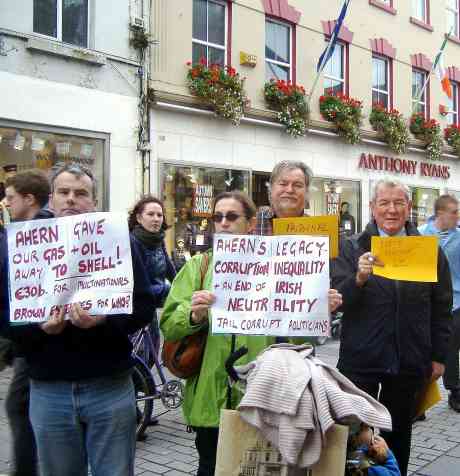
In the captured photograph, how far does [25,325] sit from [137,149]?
949 cm

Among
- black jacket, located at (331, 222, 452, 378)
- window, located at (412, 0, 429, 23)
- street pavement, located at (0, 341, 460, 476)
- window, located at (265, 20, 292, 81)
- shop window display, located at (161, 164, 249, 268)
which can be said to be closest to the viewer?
black jacket, located at (331, 222, 452, 378)

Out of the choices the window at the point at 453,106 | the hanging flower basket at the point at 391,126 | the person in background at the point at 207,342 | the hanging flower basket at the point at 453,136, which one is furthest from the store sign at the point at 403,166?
the person in background at the point at 207,342

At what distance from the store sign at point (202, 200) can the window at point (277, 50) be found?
10.8 ft

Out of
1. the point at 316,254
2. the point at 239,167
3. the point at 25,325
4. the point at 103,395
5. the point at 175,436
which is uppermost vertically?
the point at 239,167

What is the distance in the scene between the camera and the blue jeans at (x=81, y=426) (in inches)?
100

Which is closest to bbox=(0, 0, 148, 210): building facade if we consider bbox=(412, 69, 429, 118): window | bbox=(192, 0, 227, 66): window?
bbox=(192, 0, 227, 66): window

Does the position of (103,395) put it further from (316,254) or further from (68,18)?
(68,18)

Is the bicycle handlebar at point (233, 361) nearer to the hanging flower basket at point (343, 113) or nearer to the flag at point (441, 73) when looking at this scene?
the hanging flower basket at point (343, 113)

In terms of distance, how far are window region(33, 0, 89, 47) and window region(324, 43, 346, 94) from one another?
6877 mm

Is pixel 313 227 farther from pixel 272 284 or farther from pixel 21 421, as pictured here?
pixel 21 421

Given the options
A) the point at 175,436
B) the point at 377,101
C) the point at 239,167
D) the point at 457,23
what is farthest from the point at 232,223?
the point at 457,23

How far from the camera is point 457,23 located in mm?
20641

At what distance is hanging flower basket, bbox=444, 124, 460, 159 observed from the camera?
1958 cm

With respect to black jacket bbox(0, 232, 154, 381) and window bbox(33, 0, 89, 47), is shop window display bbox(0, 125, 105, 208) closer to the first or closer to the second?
window bbox(33, 0, 89, 47)
